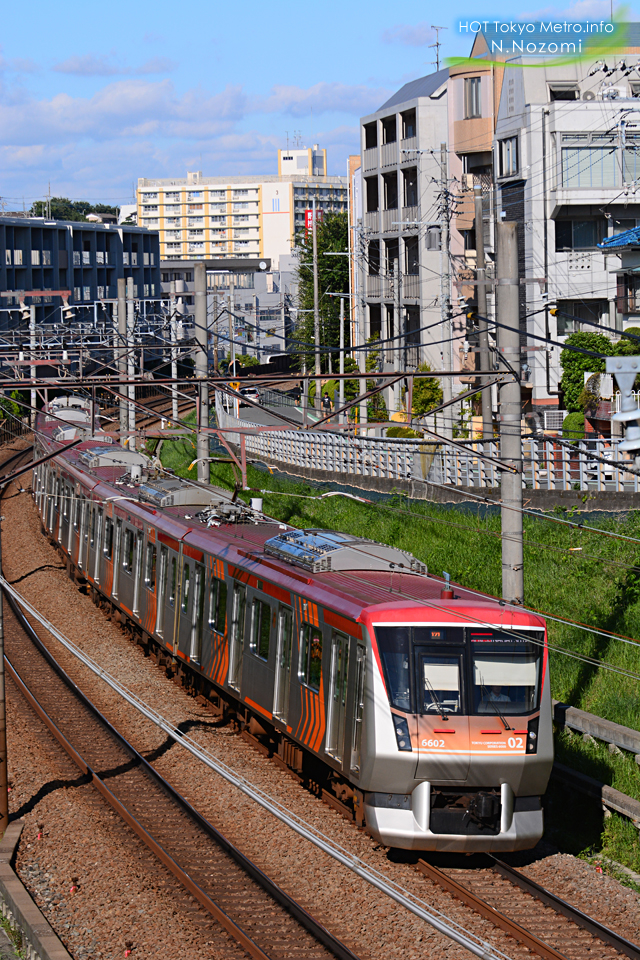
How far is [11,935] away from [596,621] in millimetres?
9269

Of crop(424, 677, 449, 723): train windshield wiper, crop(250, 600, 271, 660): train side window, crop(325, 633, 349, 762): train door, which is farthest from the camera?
crop(250, 600, 271, 660): train side window

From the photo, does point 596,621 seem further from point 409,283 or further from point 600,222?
point 409,283

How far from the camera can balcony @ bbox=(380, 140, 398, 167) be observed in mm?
41969

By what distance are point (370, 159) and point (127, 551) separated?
2939cm

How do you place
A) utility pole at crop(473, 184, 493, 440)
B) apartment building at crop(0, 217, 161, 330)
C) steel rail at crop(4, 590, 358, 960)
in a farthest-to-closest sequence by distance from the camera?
apartment building at crop(0, 217, 161, 330) < utility pole at crop(473, 184, 493, 440) < steel rail at crop(4, 590, 358, 960)

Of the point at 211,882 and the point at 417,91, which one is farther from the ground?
the point at 417,91

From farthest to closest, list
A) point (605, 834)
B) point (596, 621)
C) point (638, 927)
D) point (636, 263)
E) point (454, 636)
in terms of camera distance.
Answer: point (636, 263) → point (596, 621) → point (605, 834) → point (454, 636) → point (638, 927)

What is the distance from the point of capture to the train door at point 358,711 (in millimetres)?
9570

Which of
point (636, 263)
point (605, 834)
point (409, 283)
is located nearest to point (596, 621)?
point (605, 834)

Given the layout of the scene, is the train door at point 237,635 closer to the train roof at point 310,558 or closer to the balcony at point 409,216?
the train roof at point 310,558

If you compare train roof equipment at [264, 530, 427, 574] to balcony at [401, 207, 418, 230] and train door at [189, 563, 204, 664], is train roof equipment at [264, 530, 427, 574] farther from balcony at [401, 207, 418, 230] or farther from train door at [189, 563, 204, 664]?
balcony at [401, 207, 418, 230]

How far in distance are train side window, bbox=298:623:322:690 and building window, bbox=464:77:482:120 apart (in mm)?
31602

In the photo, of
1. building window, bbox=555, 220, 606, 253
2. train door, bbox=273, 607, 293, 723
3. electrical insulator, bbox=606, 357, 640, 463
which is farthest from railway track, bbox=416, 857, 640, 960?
building window, bbox=555, 220, 606, 253

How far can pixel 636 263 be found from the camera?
101 ft
